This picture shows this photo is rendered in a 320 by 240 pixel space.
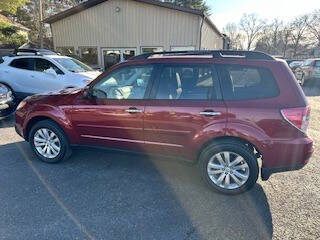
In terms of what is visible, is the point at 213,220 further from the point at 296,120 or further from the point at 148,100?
the point at 148,100

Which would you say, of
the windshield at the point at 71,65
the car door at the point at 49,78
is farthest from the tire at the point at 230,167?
the windshield at the point at 71,65

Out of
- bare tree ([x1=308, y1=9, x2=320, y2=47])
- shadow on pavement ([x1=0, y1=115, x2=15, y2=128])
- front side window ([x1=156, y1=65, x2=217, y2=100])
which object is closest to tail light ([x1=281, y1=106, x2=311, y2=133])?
front side window ([x1=156, y1=65, x2=217, y2=100])

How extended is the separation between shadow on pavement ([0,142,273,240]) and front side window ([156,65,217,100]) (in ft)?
4.06

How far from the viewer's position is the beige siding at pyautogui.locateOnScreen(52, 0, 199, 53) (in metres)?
15.5

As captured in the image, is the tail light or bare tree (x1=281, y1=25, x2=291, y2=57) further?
bare tree (x1=281, y1=25, x2=291, y2=57)

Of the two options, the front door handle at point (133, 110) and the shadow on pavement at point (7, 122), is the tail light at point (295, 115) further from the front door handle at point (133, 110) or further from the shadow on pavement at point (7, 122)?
the shadow on pavement at point (7, 122)

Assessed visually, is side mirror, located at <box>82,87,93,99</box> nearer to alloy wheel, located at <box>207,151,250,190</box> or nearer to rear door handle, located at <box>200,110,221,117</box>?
rear door handle, located at <box>200,110,221,117</box>

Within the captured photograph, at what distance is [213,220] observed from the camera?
2.81m

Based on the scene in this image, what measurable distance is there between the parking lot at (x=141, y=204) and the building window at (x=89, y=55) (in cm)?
1434

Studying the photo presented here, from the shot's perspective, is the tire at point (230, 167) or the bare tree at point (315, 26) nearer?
the tire at point (230, 167)

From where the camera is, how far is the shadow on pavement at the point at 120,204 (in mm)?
2619

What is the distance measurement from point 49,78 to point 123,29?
9.96m

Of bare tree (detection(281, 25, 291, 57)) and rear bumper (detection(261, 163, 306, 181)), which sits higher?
bare tree (detection(281, 25, 291, 57))

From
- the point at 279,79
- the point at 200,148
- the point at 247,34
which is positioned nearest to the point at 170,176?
the point at 200,148
